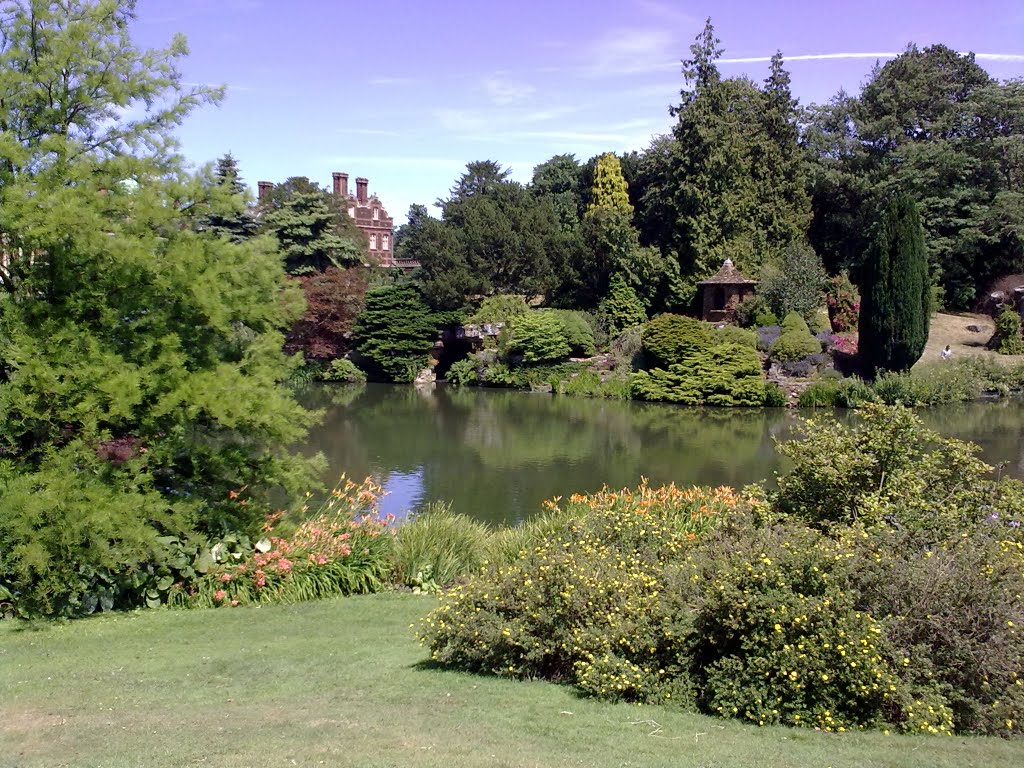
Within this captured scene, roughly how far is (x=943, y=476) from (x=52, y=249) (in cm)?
739

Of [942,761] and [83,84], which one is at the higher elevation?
[83,84]

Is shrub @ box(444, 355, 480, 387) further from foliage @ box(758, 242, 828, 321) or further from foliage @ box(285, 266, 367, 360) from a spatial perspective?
foliage @ box(758, 242, 828, 321)

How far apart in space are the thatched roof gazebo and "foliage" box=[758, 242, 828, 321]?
28.0 inches

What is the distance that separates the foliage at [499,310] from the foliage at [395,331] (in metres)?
1.65

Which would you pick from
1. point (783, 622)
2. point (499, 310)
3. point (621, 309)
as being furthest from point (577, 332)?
point (783, 622)

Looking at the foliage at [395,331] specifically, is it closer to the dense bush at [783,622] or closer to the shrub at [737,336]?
the shrub at [737,336]

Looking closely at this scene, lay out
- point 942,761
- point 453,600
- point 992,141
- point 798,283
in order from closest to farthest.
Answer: point 942,761 < point 453,600 < point 798,283 < point 992,141

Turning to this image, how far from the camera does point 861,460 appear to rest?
6898 mm

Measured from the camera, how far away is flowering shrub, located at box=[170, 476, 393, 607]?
7.67 metres

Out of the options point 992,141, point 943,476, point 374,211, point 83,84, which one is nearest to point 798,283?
point 992,141

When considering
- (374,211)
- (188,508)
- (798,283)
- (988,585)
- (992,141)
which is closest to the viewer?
(988,585)

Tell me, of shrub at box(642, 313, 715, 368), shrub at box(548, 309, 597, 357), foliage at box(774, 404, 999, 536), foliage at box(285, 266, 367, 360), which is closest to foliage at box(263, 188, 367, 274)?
foliage at box(285, 266, 367, 360)

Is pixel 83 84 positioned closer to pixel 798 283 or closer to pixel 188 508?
pixel 188 508

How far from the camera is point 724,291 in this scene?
102ft
